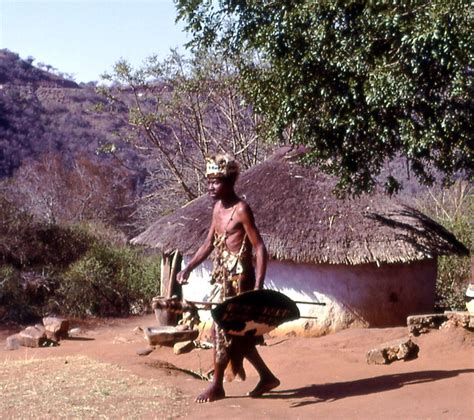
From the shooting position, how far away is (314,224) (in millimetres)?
12352

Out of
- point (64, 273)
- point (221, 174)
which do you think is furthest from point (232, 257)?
point (64, 273)

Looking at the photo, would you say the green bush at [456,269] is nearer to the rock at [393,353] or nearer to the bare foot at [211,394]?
the rock at [393,353]

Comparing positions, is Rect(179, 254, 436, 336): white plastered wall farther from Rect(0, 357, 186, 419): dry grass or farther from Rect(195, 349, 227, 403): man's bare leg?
Rect(195, 349, 227, 403): man's bare leg

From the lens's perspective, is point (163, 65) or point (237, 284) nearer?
point (237, 284)

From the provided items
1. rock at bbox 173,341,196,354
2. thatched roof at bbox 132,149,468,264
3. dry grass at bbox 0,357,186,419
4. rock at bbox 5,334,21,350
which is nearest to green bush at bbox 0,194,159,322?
thatched roof at bbox 132,149,468,264

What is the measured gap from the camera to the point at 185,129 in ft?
70.9

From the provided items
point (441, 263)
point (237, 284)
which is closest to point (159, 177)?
point (441, 263)

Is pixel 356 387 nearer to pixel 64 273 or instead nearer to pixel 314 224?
pixel 314 224

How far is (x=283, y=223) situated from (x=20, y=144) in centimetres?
2468

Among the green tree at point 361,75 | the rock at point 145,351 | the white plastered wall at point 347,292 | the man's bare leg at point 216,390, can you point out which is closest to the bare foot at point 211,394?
the man's bare leg at point 216,390

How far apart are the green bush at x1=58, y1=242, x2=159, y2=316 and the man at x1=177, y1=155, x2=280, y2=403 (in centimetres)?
1038

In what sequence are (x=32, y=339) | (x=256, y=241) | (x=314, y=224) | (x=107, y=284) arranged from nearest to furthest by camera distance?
Result: (x=256, y=241) < (x=32, y=339) < (x=314, y=224) < (x=107, y=284)

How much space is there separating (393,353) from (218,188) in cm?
281

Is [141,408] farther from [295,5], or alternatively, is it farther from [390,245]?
[390,245]
